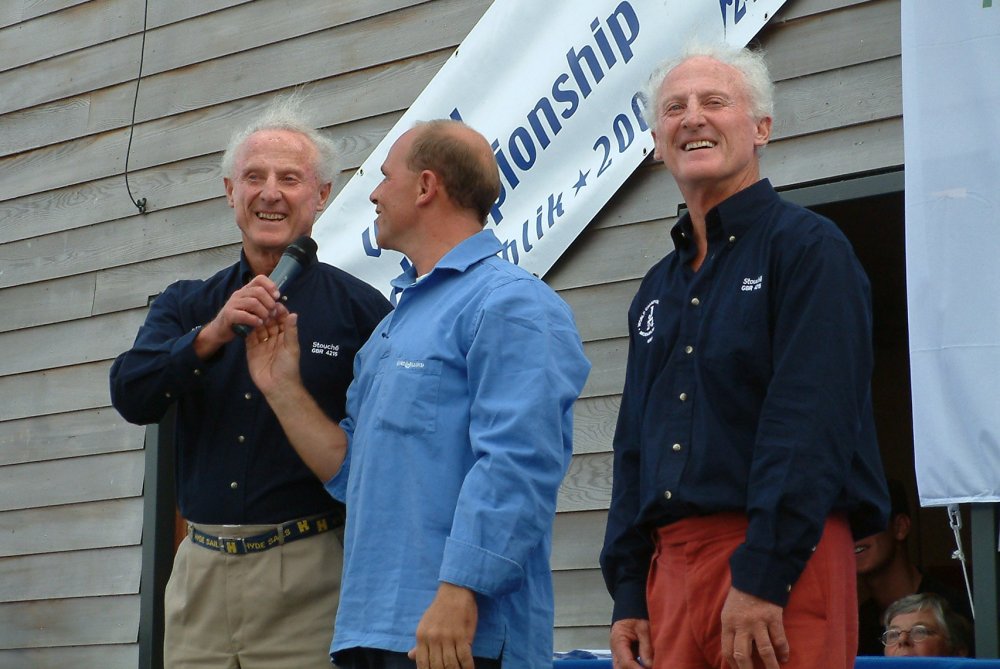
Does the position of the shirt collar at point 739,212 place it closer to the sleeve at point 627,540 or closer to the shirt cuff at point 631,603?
the sleeve at point 627,540

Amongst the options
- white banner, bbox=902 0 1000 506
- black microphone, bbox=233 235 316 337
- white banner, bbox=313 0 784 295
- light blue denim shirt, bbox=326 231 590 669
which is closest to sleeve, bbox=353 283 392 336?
black microphone, bbox=233 235 316 337

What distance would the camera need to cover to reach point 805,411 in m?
2.04

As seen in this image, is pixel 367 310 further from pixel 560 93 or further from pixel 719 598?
pixel 560 93

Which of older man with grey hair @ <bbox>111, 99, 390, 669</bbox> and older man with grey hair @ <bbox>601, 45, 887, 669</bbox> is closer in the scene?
older man with grey hair @ <bbox>601, 45, 887, 669</bbox>

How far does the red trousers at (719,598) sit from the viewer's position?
2.02 metres

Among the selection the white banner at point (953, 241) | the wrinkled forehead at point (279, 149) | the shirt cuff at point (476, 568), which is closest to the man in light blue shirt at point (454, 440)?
the shirt cuff at point (476, 568)

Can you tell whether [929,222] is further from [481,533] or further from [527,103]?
[481,533]

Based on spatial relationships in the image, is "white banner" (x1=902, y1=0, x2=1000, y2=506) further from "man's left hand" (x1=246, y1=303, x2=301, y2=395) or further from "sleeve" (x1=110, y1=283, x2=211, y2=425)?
"sleeve" (x1=110, y1=283, x2=211, y2=425)

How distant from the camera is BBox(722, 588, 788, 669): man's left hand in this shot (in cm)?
197

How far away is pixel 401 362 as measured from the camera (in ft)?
7.87

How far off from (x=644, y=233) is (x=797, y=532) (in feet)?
8.02

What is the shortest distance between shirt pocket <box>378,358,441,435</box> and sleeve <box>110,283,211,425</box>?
1.88 ft

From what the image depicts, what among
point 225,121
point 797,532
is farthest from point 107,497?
point 797,532

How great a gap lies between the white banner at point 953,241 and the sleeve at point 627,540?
125cm
